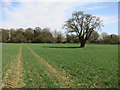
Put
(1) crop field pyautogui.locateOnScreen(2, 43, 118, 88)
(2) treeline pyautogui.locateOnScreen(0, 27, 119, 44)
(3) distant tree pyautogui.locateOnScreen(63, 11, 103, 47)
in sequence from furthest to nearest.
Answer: (2) treeline pyautogui.locateOnScreen(0, 27, 119, 44) < (3) distant tree pyautogui.locateOnScreen(63, 11, 103, 47) < (1) crop field pyautogui.locateOnScreen(2, 43, 118, 88)

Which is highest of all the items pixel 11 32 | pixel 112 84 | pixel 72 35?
pixel 11 32

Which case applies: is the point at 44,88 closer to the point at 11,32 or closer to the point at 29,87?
the point at 29,87

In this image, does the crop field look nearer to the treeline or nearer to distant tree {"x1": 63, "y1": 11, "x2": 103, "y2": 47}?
distant tree {"x1": 63, "y1": 11, "x2": 103, "y2": 47}

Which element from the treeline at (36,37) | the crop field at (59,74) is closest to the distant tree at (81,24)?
the crop field at (59,74)

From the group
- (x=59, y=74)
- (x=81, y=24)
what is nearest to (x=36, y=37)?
(x=81, y=24)

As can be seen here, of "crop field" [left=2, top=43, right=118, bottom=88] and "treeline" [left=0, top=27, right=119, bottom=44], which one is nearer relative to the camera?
"crop field" [left=2, top=43, right=118, bottom=88]

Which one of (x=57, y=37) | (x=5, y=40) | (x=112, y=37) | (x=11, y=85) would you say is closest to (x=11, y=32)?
(x=5, y=40)

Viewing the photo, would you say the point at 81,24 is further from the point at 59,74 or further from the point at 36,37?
the point at 36,37

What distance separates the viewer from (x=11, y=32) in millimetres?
112188

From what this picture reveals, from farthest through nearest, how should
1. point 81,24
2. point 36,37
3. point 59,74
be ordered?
point 36,37
point 81,24
point 59,74

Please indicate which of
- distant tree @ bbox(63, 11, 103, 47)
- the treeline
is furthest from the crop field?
the treeline

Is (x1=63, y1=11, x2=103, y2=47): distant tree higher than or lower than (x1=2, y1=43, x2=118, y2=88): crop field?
higher

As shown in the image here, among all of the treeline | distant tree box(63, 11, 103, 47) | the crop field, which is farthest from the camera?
the treeline

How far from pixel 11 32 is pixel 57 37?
150 ft
